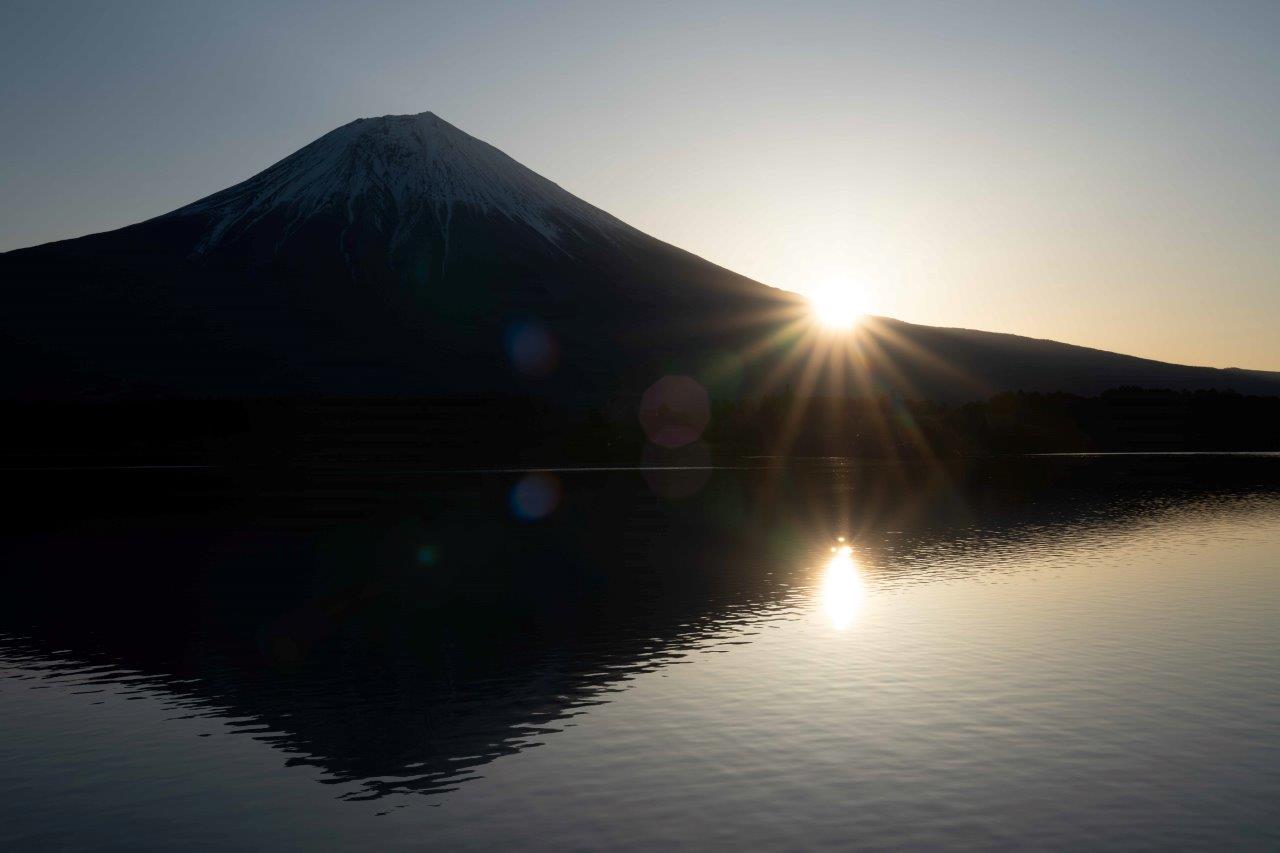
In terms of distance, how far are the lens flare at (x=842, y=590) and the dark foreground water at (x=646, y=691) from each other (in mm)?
342

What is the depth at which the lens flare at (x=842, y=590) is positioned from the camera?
5028 cm

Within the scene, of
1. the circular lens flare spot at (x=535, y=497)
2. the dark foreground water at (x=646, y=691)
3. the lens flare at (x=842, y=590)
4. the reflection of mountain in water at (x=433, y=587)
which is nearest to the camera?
the dark foreground water at (x=646, y=691)

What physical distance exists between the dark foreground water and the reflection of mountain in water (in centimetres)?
28

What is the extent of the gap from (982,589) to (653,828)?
1514 inches

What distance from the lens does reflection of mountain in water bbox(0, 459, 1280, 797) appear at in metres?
34.7

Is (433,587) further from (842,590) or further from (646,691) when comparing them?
(646,691)

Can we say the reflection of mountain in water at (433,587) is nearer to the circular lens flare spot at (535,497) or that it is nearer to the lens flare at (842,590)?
the lens flare at (842,590)

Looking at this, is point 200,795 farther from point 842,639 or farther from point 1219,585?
point 1219,585

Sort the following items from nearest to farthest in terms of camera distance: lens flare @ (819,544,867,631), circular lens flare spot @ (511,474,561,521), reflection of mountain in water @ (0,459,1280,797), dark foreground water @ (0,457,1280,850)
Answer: dark foreground water @ (0,457,1280,850) < reflection of mountain in water @ (0,459,1280,797) < lens flare @ (819,544,867,631) < circular lens flare spot @ (511,474,561,521)

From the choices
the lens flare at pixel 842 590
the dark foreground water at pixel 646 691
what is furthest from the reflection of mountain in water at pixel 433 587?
the lens flare at pixel 842 590

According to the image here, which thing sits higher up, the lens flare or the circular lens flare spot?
the circular lens flare spot

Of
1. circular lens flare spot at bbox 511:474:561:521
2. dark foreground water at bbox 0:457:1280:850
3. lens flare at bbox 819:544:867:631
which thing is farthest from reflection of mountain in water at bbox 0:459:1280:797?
circular lens flare spot at bbox 511:474:561:521

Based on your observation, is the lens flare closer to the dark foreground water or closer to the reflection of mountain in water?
the dark foreground water

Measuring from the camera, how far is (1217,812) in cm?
2402
